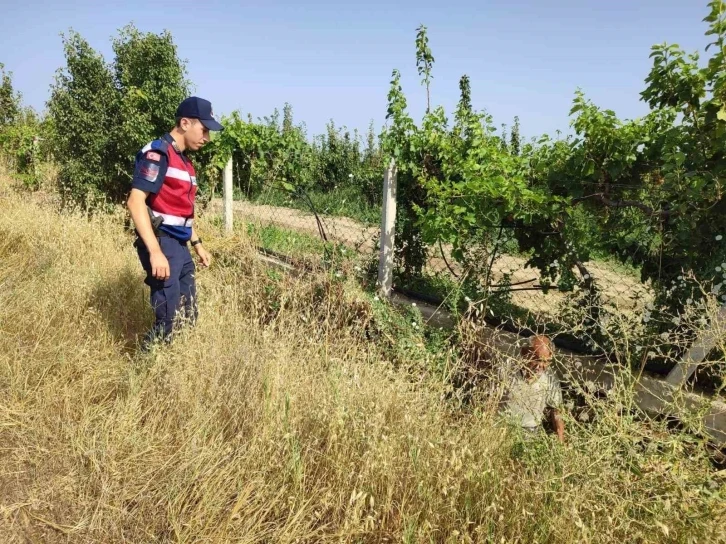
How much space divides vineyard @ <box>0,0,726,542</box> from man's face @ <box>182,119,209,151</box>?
1172mm

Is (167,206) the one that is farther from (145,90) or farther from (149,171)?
(145,90)

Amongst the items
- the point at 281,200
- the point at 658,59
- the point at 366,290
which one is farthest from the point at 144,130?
the point at 658,59

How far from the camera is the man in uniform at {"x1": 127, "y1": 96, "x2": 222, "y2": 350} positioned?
2.86 m

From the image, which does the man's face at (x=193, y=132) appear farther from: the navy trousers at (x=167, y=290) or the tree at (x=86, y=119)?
the tree at (x=86, y=119)

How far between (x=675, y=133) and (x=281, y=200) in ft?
16.1

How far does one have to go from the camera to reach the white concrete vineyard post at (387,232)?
13.8 ft

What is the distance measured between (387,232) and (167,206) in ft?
6.24

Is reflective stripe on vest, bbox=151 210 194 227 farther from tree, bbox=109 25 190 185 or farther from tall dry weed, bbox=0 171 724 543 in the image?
tree, bbox=109 25 190 185

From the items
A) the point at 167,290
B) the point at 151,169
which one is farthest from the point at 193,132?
the point at 167,290

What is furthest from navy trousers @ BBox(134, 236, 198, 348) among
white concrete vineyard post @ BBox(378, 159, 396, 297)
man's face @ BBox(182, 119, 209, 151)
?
white concrete vineyard post @ BBox(378, 159, 396, 297)

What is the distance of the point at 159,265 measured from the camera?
9.27 feet

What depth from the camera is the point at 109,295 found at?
409cm

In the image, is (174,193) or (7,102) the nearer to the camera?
(174,193)

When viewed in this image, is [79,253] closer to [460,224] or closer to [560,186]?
[460,224]
